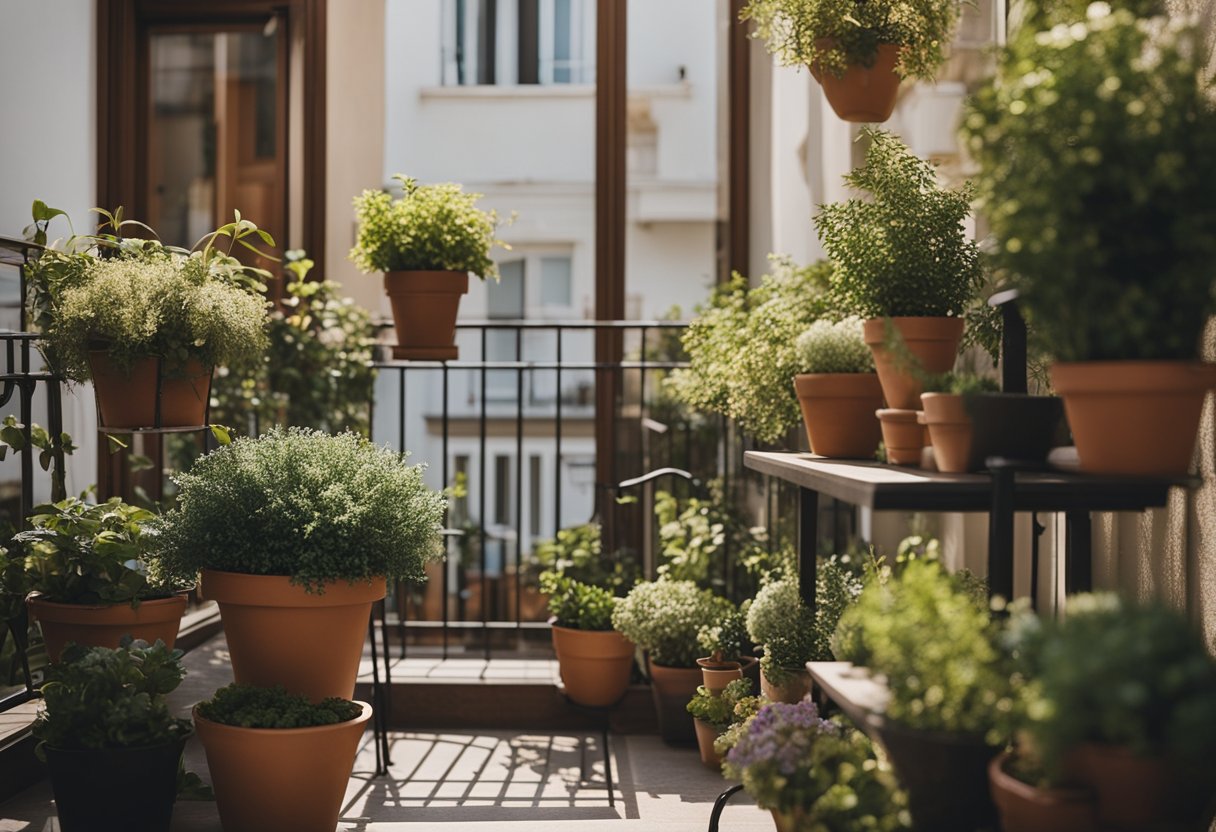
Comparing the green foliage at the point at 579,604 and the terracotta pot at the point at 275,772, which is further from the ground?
the green foliage at the point at 579,604

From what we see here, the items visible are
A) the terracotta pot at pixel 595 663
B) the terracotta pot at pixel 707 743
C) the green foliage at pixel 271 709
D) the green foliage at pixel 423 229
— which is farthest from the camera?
the terracotta pot at pixel 595 663

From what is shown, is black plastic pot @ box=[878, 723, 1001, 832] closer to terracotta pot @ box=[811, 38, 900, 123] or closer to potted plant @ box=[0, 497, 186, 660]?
terracotta pot @ box=[811, 38, 900, 123]

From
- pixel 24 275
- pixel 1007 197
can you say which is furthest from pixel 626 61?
pixel 1007 197

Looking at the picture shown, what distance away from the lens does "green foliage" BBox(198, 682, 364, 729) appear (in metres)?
2.47

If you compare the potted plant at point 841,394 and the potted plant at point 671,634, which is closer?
the potted plant at point 841,394

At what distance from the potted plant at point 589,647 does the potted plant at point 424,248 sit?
922 millimetres

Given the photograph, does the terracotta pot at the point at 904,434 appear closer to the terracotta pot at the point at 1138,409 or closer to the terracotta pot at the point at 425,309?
the terracotta pot at the point at 1138,409

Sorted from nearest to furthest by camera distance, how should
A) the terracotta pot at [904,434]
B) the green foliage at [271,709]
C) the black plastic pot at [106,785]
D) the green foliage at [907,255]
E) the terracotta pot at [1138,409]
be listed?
the terracotta pot at [1138,409]
the terracotta pot at [904,434]
the green foliage at [907,255]
the black plastic pot at [106,785]
the green foliage at [271,709]

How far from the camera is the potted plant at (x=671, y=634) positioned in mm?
3500

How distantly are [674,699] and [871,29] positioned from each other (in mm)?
1903

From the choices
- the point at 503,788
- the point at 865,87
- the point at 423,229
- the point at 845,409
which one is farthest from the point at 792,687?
the point at 423,229

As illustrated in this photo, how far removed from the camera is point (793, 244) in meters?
4.55

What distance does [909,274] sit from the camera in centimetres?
226

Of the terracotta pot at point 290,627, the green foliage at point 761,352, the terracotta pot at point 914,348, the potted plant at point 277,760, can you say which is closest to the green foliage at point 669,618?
the green foliage at point 761,352
